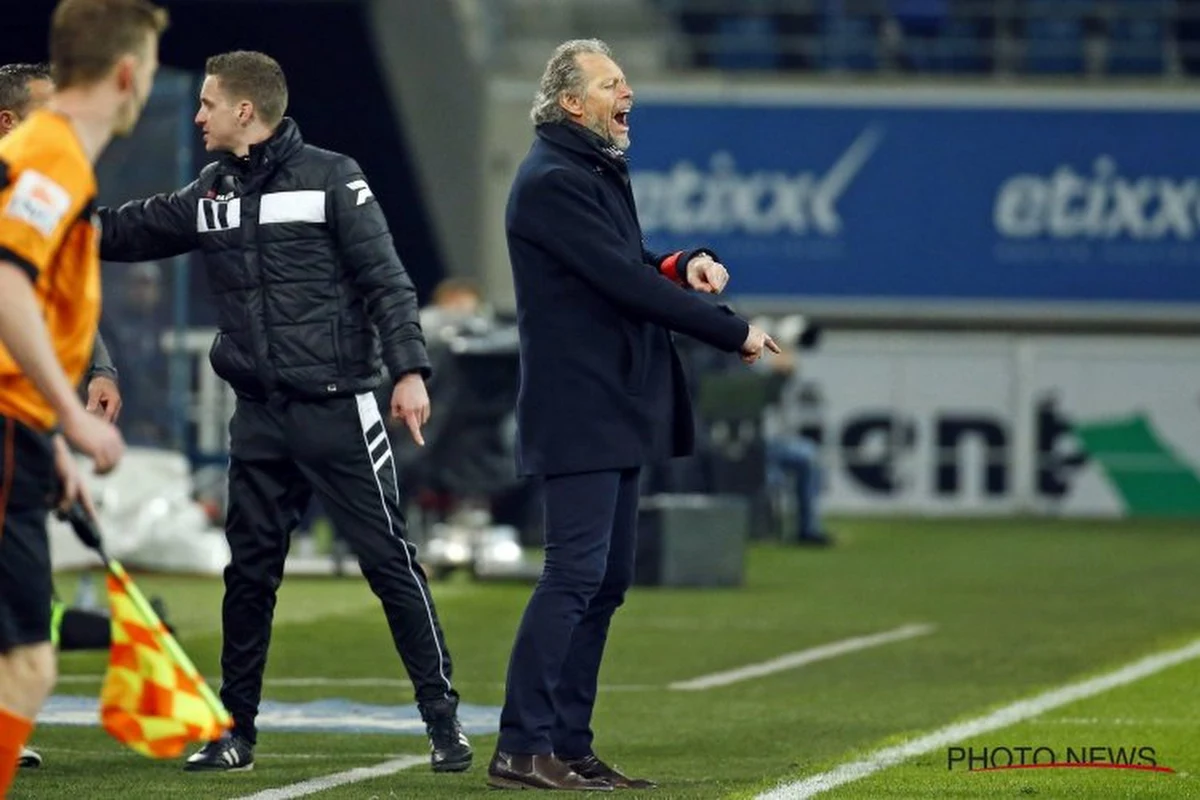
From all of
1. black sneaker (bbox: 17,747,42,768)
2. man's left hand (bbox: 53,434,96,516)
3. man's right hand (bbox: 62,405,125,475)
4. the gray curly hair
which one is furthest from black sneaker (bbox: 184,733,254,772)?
man's right hand (bbox: 62,405,125,475)

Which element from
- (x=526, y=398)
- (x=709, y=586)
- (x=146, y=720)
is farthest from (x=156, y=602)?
(x=709, y=586)

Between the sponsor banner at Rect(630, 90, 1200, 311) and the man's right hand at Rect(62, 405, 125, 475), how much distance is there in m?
24.7

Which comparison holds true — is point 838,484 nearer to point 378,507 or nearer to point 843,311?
point 843,311

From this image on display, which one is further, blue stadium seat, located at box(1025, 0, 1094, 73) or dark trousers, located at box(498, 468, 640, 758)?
blue stadium seat, located at box(1025, 0, 1094, 73)

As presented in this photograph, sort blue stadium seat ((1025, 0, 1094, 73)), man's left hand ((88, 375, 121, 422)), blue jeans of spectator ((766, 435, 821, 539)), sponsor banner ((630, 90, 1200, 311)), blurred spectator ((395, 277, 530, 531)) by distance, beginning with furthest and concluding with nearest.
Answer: blue stadium seat ((1025, 0, 1094, 73)) → sponsor banner ((630, 90, 1200, 311)) → blue jeans of spectator ((766, 435, 821, 539)) → blurred spectator ((395, 277, 530, 531)) → man's left hand ((88, 375, 121, 422))

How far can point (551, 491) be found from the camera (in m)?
7.19

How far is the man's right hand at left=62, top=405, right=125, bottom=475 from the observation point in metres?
5.16

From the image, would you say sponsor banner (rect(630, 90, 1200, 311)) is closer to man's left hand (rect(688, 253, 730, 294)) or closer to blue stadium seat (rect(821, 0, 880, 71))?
blue stadium seat (rect(821, 0, 880, 71))

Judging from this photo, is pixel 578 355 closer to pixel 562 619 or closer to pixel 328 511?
pixel 562 619

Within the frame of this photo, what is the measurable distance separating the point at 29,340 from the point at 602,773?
2562 millimetres

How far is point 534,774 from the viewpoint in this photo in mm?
7078

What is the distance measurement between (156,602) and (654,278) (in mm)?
3535

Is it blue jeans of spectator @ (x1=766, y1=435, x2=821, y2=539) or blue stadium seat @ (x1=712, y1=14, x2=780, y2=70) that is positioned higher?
blue stadium seat @ (x1=712, y1=14, x2=780, y2=70)

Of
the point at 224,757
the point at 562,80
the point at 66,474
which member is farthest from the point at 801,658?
the point at 66,474
